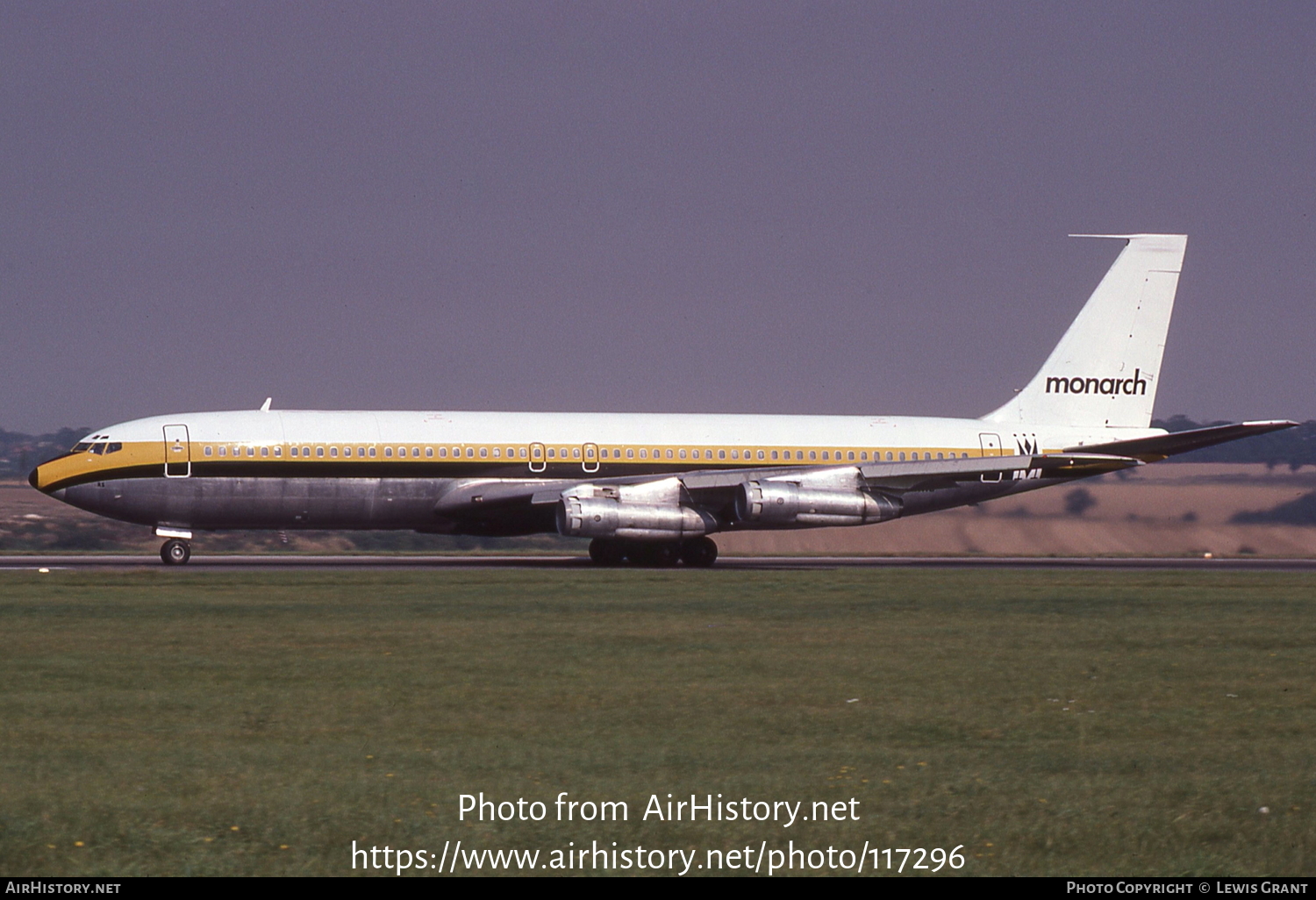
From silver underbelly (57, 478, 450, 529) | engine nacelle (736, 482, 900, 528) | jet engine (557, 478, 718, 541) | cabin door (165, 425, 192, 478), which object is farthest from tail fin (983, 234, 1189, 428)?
cabin door (165, 425, 192, 478)

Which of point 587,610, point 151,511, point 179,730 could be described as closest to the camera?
point 179,730

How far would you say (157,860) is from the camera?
989 centimetres

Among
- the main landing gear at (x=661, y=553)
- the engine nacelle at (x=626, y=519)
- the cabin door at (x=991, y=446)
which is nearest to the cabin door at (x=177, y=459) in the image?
the engine nacelle at (x=626, y=519)

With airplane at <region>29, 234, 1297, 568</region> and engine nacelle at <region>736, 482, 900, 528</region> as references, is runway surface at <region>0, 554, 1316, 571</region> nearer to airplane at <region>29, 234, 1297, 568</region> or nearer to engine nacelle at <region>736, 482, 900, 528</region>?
airplane at <region>29, 234, 1297, 568</region>

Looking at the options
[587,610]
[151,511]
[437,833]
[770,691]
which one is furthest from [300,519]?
[437,833]

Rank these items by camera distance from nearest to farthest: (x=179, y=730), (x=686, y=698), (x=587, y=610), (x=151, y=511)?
(x=179, y=730)
(x=686, y=698)
(x=587, y=610)
(x=151, y=511)

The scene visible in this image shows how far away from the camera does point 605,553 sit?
4612cm

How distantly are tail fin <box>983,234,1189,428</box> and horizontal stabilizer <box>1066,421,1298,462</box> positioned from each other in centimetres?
196

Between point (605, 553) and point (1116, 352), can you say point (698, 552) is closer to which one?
point (605, 553)

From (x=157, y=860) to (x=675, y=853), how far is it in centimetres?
331

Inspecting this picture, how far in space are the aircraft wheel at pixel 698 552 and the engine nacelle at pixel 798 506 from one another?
2486mm

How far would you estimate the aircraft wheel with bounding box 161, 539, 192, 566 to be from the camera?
42812 millimetres

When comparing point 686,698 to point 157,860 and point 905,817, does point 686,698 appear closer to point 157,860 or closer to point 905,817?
point 905,817
